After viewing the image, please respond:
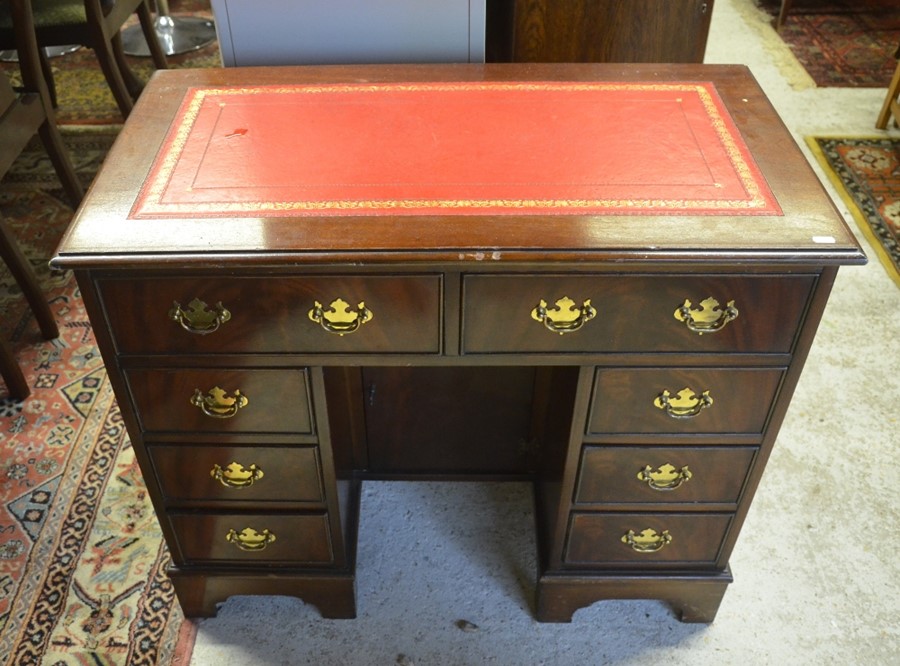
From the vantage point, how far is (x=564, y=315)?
108 cm

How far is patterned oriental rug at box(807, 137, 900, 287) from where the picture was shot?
236cm

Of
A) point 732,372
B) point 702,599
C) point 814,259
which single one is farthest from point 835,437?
point 814,259

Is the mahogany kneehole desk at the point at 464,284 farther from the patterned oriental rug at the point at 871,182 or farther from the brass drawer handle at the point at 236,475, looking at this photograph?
the patterned oriental rug at the point at 871,182

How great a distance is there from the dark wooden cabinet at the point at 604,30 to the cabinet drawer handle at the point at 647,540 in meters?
0.93

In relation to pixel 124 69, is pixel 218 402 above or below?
above

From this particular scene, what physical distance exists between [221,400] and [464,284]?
41 centimetres

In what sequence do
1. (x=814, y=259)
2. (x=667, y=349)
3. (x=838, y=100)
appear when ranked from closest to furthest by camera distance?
(x=814, y=259) < (x=667, y=349) < (x=838, y=100)

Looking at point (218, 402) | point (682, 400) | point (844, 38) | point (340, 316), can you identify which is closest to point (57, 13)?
point (218, 402)

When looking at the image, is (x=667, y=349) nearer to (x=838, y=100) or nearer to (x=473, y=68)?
(x=473, y=68)

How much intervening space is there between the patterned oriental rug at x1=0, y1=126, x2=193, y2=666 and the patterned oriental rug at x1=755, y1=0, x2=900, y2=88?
272cm

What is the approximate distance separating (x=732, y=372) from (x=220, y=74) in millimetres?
915

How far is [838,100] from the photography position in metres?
3.00

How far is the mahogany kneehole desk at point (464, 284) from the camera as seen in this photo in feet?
3.38

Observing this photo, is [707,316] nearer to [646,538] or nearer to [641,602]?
[646,538]
